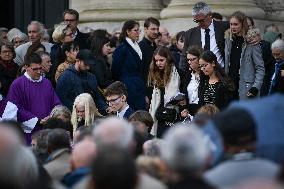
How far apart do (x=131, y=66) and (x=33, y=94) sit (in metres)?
1.85

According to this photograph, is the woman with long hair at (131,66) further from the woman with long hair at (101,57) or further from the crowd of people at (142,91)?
the woman with long hair at (101,57)

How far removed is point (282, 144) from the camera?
7574 mm

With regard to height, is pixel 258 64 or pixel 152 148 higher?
pixel 152 148

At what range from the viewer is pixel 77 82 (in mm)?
13359

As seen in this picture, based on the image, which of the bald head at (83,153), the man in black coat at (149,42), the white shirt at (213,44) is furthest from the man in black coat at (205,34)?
the bald head at (83,153)

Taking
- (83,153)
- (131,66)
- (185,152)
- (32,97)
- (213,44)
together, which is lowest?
(32,97)

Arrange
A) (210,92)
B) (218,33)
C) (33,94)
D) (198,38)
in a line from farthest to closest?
(198,38)
(218,33)
(33,94)
(210,92)

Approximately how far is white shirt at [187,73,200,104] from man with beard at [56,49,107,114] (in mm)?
1005

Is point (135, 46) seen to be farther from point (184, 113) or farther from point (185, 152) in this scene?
point (185, 152)

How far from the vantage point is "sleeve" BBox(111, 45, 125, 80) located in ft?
47.0

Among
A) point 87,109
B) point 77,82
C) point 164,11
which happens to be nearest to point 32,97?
point 77,82

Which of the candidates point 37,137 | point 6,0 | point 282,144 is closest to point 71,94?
point 37,137

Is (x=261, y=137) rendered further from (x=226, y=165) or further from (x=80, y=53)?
(x=80, y=53)

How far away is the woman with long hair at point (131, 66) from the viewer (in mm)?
14133
